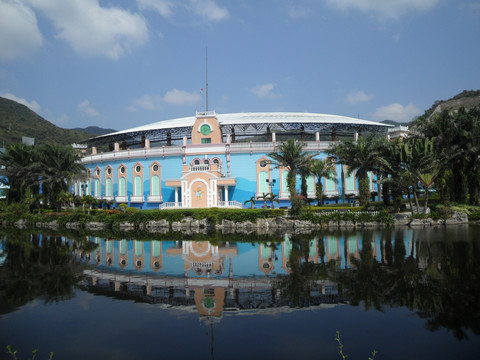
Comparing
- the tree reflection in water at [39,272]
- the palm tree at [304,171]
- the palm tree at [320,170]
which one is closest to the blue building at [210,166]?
the palm tree at [320,170]

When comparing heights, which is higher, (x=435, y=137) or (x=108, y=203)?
(x=435, y=137)

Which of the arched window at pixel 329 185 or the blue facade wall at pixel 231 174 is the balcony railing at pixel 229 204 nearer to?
the blue facade wall at pixel 231 174

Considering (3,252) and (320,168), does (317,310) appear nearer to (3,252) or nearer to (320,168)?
(3,252)

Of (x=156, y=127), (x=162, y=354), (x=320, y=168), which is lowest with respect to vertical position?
(x=162, y=354)

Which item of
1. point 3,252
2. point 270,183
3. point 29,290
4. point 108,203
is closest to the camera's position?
point 29,290

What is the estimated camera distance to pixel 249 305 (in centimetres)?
997

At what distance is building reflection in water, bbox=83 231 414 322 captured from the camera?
10.3 metres

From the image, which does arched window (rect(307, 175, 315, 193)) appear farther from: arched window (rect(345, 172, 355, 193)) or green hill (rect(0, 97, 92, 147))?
green hill (rect(0, 97, 92, 147))

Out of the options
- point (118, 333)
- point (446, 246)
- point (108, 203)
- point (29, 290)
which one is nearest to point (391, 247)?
point (446, 246)

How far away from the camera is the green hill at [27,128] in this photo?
92.8m

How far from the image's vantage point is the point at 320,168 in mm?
43281

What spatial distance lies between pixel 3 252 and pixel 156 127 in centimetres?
3430

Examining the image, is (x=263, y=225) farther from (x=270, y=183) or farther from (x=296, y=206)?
(x=270, y=183)

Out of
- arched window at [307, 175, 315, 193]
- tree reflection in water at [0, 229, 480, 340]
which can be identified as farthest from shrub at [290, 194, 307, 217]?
arched window at [307, 175, 315, 193]
